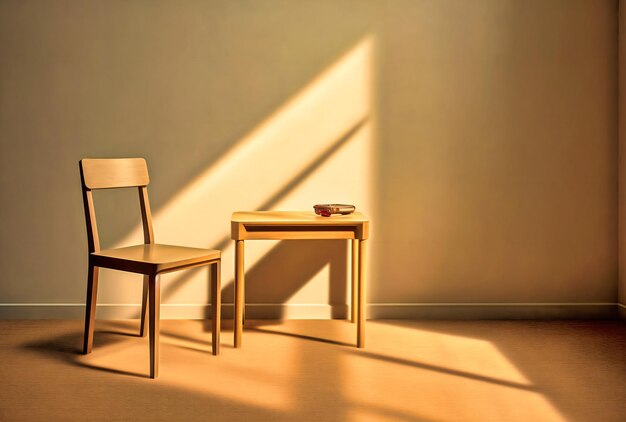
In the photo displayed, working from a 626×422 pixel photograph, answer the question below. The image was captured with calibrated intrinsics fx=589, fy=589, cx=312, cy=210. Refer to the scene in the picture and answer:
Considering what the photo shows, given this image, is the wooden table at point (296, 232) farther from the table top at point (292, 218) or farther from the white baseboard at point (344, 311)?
the white baseboard at point (344, 311)

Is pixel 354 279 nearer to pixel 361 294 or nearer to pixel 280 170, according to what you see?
pixel 361 294

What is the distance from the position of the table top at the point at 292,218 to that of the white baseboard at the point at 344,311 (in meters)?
0.55

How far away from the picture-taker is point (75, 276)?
317 centimetres

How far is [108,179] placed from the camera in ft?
8.71

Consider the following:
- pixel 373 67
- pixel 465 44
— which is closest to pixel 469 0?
pixel 465 44

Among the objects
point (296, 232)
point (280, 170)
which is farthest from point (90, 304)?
point (280, 170)

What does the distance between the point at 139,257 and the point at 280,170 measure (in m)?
1.01

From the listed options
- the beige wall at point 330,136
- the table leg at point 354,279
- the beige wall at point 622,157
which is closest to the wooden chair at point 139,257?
the beige wall at point 330,136

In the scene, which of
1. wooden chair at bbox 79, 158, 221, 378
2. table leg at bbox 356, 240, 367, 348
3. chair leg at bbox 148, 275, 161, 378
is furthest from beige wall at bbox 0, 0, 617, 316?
chair leg at bbox 148, 275, 161, 378

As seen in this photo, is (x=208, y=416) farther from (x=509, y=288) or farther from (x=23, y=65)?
(x=23, y=65)

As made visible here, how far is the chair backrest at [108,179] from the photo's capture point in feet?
8.28

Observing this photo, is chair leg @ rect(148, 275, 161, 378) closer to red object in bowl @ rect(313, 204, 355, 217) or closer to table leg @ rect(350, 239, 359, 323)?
red object in bowl @ rect(313, 204, 355, 217)

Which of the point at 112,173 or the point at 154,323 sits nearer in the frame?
the point at 154,323

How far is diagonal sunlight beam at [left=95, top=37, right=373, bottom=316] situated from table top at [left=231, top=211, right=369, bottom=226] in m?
0.22
